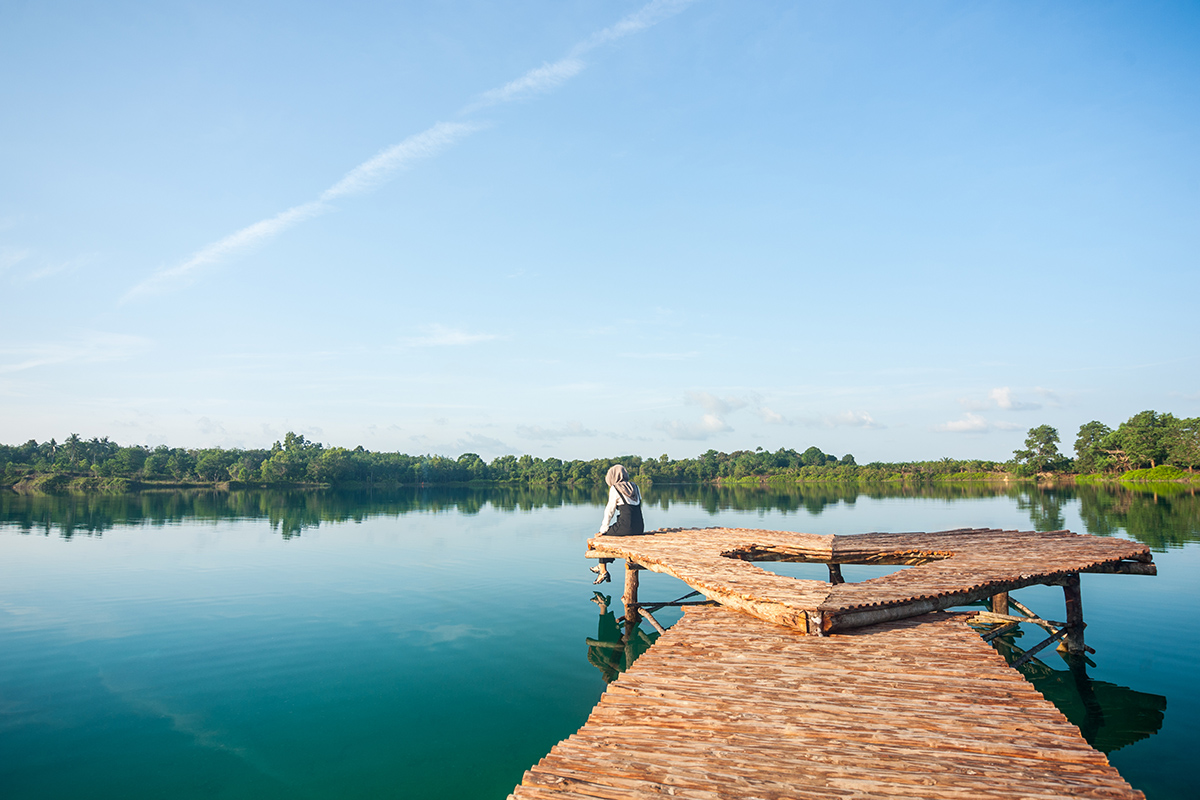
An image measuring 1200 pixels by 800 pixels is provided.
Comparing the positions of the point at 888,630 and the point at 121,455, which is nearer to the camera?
the point at 888,630

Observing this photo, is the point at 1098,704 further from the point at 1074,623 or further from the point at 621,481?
the point at 621,481

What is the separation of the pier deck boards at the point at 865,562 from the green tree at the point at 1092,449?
9488 centimetres

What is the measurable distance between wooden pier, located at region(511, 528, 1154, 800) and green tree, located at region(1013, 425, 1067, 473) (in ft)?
360

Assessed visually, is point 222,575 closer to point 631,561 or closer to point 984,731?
point 631,561

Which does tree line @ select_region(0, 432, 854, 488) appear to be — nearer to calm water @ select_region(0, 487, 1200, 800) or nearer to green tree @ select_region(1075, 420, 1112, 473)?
green tree @ select_region(1075, 420, 1112, 473)

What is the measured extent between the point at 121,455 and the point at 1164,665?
135761mm

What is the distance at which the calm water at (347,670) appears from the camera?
7664 millimetres

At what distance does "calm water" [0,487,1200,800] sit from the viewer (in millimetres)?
7664

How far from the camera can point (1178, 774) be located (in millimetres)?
7324

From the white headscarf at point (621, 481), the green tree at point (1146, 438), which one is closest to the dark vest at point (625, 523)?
the white headscarf at point (621, 481)

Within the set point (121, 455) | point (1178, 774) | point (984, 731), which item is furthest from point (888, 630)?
point (121, 455)

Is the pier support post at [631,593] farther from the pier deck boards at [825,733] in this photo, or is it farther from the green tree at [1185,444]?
the green tree at [1185,444]

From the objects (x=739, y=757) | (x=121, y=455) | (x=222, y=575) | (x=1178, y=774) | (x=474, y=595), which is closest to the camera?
(x=739, y=757)

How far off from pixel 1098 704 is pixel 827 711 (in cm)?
795
